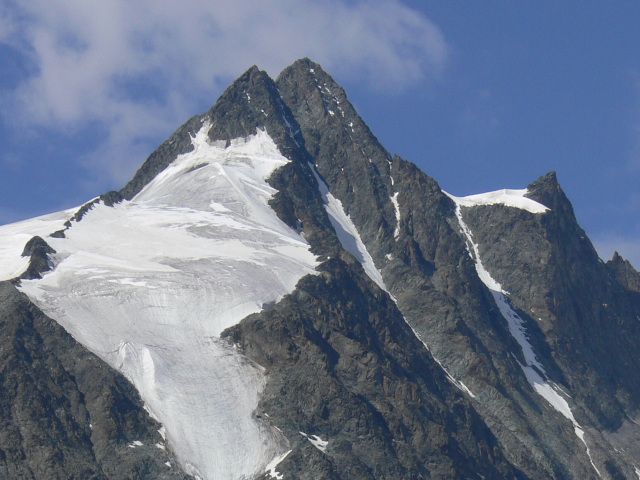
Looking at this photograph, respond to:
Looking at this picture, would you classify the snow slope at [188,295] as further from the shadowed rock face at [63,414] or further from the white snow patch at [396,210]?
the white snow patch at [396,210]

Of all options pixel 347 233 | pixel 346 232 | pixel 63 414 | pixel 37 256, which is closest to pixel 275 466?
pixel 63 414

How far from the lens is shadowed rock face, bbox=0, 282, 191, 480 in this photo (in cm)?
8950

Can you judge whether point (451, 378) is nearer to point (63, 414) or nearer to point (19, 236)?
point (19, 236)

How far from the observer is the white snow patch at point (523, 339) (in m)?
142

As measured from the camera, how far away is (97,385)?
9762cm

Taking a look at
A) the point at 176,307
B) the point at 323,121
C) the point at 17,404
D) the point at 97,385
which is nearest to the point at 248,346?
the point at 176,307

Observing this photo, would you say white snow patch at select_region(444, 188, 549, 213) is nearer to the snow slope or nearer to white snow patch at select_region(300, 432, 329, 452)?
the snow slope

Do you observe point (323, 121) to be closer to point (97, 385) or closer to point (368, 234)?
point (368, 234)

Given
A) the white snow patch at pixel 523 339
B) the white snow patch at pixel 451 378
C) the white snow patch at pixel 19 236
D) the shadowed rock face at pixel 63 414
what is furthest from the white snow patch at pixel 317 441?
the white snow patch at pixel 523 339

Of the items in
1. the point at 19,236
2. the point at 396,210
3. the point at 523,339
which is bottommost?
the point at 523,339

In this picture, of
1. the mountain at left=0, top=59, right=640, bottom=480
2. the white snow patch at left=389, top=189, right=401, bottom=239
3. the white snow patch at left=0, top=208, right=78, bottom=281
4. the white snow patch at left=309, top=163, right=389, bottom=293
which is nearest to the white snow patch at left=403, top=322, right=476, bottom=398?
the mountain at left=0, top=59, right=640, bottom=480

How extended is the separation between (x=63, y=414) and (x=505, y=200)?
91409 mm

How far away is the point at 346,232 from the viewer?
532 feet

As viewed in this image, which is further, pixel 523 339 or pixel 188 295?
pixel 523 339
